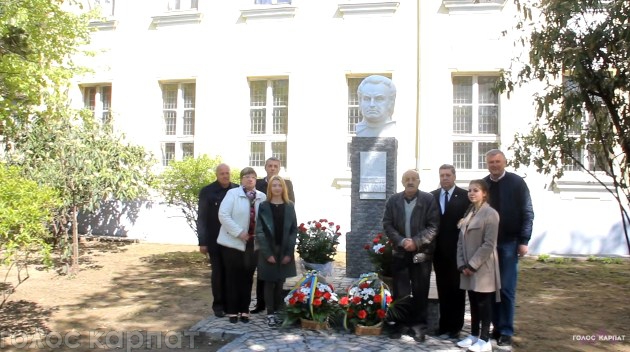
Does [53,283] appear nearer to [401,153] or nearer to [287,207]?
[287,207]

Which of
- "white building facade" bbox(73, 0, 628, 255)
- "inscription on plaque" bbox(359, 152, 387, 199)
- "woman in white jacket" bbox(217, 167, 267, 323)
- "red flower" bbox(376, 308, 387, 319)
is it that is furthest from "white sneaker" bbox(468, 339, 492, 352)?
"white building facade" bbox(73, 0, 628, 255)

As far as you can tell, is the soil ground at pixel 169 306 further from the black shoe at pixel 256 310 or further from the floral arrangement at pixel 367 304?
the floral arrangement at pixel 367 304

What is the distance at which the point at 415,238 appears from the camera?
17.7 feet

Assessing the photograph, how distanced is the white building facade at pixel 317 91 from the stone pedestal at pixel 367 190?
4.92 meters

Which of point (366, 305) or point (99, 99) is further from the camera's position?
point (99, 99)

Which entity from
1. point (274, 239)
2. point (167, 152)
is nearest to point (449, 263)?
point (274, 239)

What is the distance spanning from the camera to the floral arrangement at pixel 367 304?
559cm

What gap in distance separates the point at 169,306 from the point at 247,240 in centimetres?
189

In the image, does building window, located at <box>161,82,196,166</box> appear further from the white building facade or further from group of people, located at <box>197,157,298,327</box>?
group of people, located at <box>197,157,298,327</box>

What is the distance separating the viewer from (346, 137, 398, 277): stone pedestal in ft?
Answer: 24.7

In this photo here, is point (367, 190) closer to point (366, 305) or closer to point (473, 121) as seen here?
point (366, 305)

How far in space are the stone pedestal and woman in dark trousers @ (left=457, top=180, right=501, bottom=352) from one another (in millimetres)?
2372

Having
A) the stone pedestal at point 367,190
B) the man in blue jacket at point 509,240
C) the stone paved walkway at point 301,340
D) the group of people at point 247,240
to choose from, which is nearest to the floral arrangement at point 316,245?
the stone pedestal at point 367,190

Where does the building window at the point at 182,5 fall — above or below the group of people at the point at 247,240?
above
